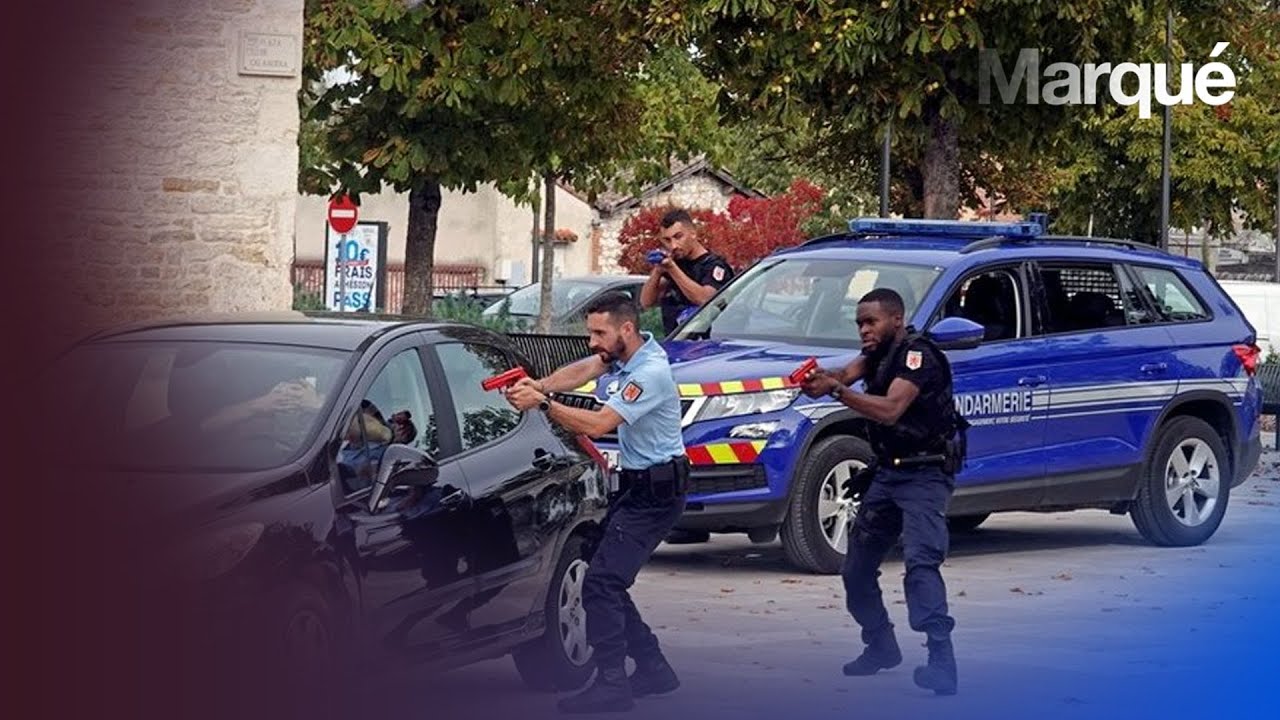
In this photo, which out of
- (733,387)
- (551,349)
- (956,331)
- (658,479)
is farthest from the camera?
(551,349)

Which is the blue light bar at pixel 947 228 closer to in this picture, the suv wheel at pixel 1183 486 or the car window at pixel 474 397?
the suv wheel at pixel 1183 486

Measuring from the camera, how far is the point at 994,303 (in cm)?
1491

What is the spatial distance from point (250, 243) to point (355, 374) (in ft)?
26.0

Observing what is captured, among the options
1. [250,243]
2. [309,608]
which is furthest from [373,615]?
[250,243]

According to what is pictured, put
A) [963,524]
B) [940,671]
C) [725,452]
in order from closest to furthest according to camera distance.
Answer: [940,671], [725,452], [963,524]

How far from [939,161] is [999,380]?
28.3 feet

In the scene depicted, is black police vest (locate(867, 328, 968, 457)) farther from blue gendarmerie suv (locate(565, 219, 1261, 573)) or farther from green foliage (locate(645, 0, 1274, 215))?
green foliage (locate(645, 0, 1274, 215))

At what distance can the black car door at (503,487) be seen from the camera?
363 inches

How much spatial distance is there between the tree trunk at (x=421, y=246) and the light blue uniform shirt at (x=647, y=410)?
17744 mm

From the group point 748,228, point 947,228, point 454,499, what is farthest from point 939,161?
point 748,228

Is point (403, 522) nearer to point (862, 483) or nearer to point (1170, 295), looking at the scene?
point (862, 483)

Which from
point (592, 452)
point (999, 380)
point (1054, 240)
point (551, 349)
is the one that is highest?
point (1054, 240)

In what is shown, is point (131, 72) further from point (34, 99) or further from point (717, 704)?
point (717, 704)

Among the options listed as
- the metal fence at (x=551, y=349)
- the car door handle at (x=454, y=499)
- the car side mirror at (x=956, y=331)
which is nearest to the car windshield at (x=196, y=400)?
the car door handle at (x=454, y=499)
